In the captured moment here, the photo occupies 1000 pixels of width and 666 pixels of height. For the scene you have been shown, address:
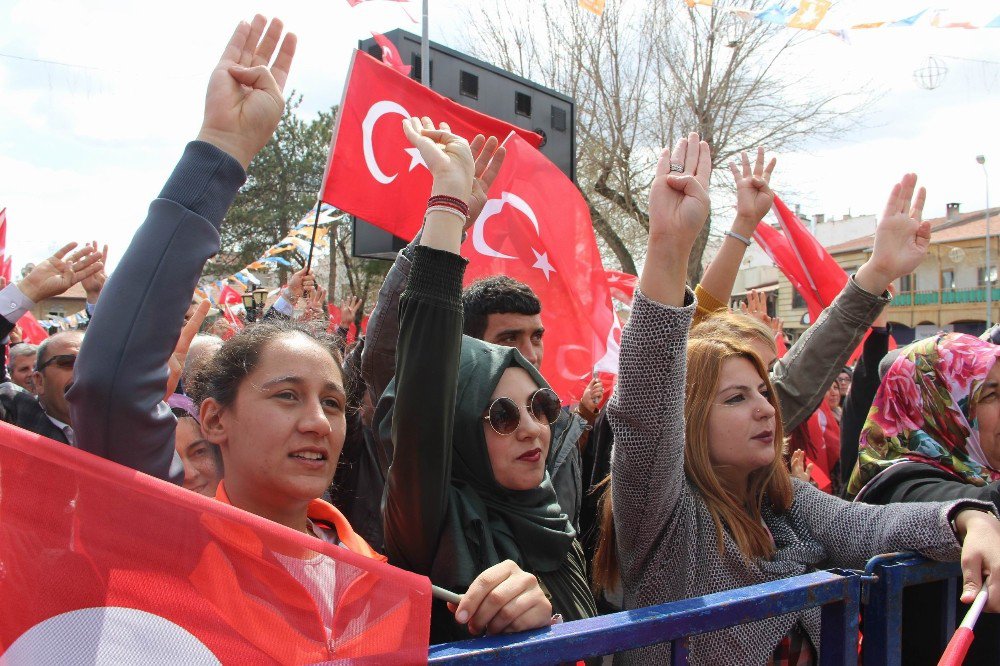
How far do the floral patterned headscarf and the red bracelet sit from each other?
5.20 ft

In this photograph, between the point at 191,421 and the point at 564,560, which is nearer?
the point at 564,560

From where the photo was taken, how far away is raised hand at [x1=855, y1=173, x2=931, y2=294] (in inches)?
107

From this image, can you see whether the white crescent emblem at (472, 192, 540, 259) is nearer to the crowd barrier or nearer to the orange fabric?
the orange fabric

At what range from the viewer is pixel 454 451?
6.15ft

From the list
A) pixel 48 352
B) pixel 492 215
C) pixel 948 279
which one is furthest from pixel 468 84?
pixel 948 279

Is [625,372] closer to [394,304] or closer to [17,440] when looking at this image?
[394,304]

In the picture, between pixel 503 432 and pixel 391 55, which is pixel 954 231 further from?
pixel 503 432

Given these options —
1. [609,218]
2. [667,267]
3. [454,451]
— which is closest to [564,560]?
[454,451]

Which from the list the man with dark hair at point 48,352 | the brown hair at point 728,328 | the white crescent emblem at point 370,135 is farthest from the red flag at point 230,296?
the brown hair at point 728,328

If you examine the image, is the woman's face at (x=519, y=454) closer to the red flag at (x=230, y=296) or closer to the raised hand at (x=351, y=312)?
the raised hand at (x=351, y=312)

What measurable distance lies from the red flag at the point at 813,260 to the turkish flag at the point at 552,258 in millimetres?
1216

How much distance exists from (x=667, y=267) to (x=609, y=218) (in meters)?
18.2

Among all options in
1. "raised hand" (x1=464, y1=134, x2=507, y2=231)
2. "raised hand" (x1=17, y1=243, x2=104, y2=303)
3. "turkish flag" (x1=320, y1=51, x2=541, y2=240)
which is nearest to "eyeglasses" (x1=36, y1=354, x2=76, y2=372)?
"raised hand" (x1=17, y1=243, x2=104, y2=303)

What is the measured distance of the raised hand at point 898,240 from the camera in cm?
273
